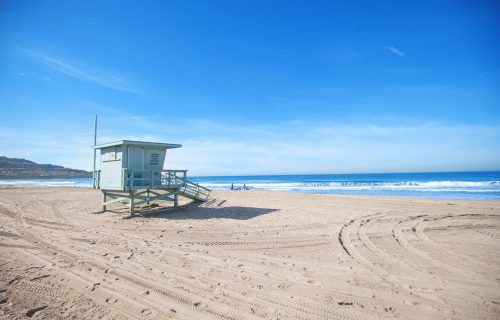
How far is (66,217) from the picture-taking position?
14219mm

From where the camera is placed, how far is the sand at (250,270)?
185 inches

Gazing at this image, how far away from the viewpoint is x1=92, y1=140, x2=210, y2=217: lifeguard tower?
14078 millimetres

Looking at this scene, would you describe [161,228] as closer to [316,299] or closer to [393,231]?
[316,299]

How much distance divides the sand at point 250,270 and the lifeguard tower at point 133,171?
104 inches

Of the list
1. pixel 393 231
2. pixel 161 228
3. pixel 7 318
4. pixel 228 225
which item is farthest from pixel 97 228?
pixel 393 231

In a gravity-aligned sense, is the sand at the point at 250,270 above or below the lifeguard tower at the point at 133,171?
below

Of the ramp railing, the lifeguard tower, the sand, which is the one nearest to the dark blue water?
the sand

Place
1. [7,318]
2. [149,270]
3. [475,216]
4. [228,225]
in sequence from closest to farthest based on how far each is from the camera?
[7,318]
[149,270]
[228,225]
[475,216]

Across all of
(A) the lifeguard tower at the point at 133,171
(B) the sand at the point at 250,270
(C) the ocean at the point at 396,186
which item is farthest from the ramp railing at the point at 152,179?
(C) the ocean at the point at 396,186

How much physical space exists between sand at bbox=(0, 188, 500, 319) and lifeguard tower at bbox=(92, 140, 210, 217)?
2.63 m

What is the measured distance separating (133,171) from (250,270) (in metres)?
9.79

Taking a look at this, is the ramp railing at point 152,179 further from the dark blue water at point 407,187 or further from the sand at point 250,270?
the dark blue water at point 407,187

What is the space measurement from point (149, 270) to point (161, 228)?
5558 mm

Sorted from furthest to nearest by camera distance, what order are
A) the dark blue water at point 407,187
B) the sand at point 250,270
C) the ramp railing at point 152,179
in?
the dark blue water at point 407,187 → the ramp railing at point 152,179 → the sand at point 250,270
